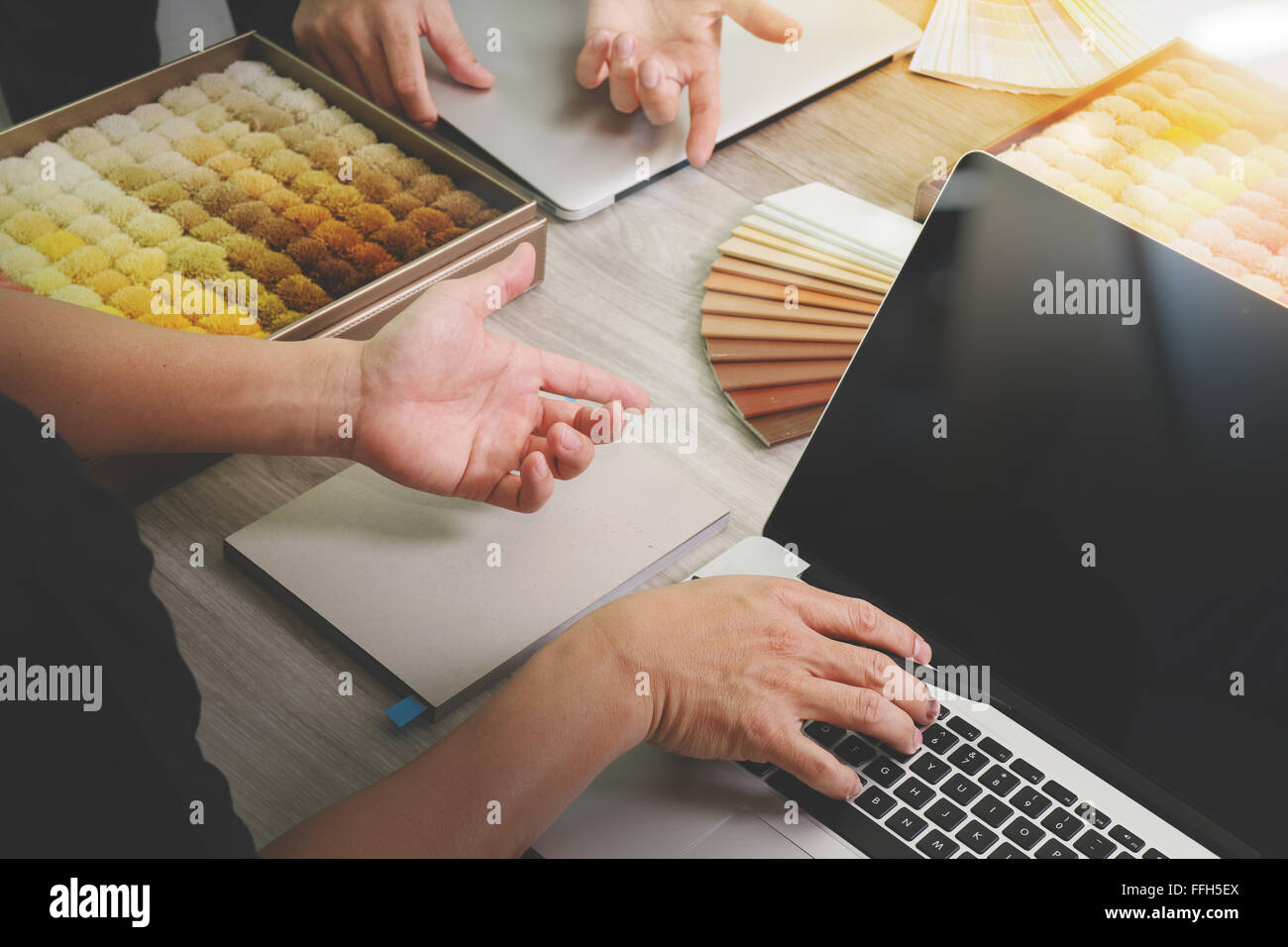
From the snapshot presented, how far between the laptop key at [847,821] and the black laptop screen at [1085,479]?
142 mm

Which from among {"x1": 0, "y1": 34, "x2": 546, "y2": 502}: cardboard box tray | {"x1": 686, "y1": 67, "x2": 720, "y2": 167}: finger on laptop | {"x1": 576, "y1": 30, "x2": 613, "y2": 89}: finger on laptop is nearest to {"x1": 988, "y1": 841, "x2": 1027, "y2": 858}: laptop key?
{"x1": 0, "y1": 34, "x2": 546, "y2": 502}: cardboard box tray

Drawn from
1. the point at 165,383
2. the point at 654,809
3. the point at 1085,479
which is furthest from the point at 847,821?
the point at 165,383

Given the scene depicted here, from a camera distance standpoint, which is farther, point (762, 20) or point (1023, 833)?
point (762, 20)

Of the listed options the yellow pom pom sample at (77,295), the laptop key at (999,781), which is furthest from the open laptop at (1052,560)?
the yellow pom pom sample at (77,295)

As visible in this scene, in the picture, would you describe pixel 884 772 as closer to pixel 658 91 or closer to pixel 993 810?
pixel 993 810

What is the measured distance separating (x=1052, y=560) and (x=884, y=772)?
18cm

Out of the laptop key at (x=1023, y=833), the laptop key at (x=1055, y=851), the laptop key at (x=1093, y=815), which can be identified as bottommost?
the laptop key at (x=1055, y=851)

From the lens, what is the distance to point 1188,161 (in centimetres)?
108

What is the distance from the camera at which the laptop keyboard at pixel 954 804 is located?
671 millimetres

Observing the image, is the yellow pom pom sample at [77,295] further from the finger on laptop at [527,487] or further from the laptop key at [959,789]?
the laptop key at [959,789]

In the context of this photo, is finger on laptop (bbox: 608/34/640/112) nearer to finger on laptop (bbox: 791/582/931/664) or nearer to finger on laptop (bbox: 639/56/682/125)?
finger on laptop (bbox: 639/56/682/125)

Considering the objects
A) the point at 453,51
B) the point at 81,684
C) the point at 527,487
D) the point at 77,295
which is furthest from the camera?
the point at 453,51

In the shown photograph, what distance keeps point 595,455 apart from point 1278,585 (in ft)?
1.63
